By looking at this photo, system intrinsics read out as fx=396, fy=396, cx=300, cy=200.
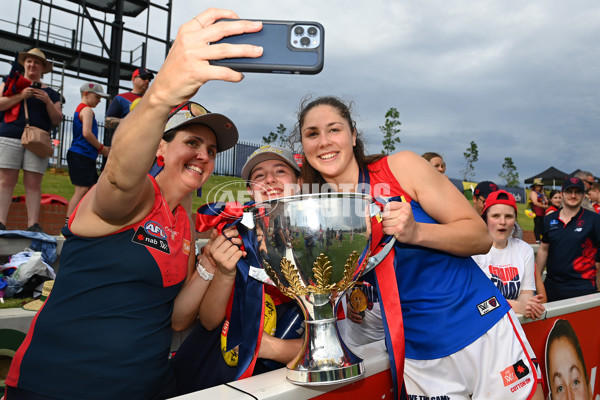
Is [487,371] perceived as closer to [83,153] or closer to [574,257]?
[574,257]

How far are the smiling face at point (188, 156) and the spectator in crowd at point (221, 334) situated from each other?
24 cm

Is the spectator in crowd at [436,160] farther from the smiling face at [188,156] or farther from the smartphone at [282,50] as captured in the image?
the smartphone at [282,50]

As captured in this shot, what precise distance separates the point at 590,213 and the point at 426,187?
4.44 metres

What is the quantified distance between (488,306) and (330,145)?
0.93 meters

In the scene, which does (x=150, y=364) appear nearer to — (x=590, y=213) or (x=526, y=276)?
(x=526, y=276)

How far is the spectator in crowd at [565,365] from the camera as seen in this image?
2.22 m

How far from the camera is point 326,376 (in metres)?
1.21

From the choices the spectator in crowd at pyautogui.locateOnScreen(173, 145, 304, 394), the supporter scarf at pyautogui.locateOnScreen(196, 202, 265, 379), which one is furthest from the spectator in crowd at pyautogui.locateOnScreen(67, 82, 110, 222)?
the supporter scarf at pyautogui.locateOnScreen(196, 202, 265, 379)

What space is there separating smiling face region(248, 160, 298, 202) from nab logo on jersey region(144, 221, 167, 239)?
48 cm

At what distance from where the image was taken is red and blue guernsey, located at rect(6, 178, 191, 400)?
1.37 meters

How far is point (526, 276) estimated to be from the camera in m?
3.16

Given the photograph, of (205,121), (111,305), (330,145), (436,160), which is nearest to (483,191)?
A: (436,160)

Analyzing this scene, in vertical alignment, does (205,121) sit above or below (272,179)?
above

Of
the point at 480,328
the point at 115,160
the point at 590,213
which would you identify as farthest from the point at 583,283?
the point at 115,160
